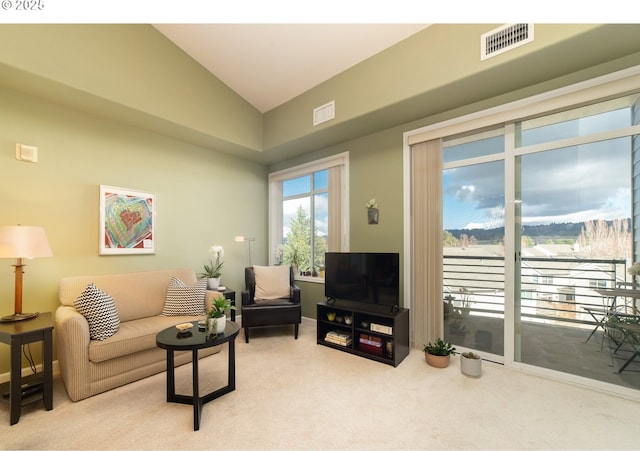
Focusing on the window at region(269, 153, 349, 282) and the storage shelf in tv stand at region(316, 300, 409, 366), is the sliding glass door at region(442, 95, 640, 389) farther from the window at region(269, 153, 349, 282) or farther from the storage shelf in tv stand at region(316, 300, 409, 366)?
the window at region(269, 153, 349, 282)

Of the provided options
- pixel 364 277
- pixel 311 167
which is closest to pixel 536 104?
pixel 364 277

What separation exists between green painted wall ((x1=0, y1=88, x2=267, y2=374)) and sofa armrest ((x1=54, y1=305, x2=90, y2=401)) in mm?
850

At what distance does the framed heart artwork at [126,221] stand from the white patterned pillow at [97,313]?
84 centimetres

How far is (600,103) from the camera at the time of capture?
8.07 feet

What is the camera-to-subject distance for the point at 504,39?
231 centimetres

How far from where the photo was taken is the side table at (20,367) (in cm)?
199

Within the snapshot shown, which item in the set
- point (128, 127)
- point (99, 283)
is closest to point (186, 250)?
point (99, 283)

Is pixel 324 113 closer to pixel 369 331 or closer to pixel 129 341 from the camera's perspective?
pixel 369 331

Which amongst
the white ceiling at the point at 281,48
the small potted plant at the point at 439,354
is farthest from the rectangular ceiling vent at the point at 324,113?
the small potted plant at the point at 439,354

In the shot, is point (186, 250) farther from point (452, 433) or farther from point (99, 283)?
point (452, 433)

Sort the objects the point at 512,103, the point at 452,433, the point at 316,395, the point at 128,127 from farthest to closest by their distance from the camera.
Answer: the point at 128,127 < the point at 512,103 < the point at 316,395 < the point at 452,433

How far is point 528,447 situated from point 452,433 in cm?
44

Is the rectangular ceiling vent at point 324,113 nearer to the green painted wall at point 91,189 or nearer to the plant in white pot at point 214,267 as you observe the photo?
the green painted wall at point 91,189

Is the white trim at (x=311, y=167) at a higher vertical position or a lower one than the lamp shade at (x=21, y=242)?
higher
